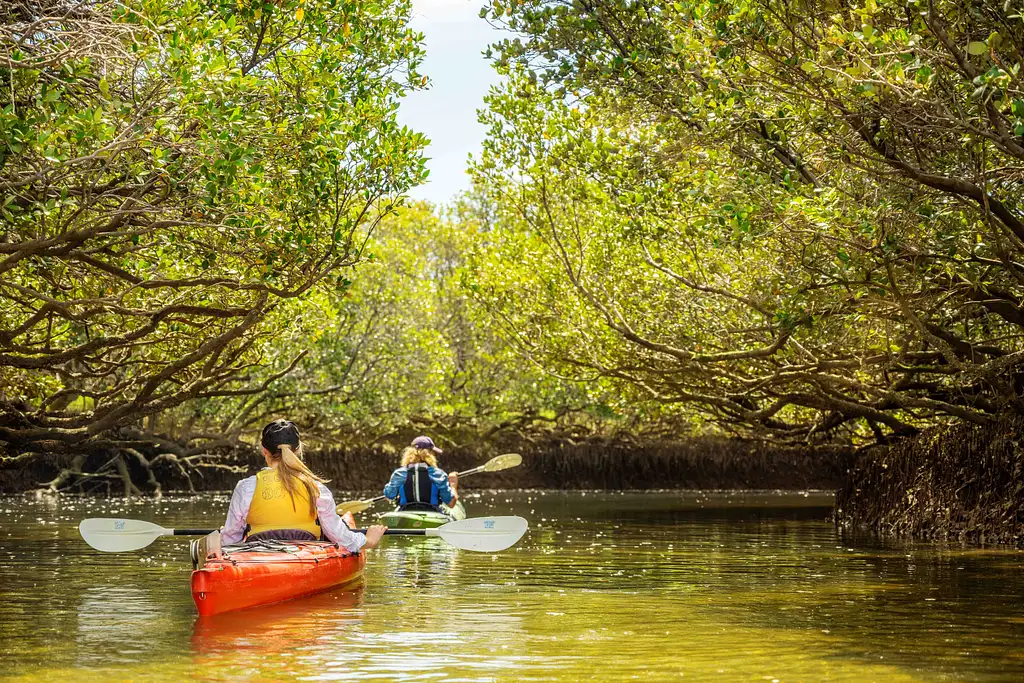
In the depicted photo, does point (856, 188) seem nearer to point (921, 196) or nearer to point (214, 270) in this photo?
point (921, 196)

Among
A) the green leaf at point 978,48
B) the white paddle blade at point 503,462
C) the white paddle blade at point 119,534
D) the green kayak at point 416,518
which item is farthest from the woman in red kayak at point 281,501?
the white paddle blade at point 503,462

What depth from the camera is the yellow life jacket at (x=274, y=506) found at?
444 inches

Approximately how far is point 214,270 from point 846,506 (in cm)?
1232

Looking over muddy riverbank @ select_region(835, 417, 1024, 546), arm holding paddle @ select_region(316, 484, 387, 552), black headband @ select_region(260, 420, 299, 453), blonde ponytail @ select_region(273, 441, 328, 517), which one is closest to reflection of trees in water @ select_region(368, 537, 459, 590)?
Answer: arm holding paddle @ select_region(316, 484, 387, 552)

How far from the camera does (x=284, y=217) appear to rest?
14422 mm

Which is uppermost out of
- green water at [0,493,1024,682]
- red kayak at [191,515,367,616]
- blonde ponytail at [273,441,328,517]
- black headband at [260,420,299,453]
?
black headband at [260,420,299,453]

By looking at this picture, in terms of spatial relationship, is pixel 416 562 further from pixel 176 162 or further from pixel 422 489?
pixel 176 162

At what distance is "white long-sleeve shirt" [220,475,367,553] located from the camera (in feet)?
37.1

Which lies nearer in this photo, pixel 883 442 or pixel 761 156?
pixel 761 156

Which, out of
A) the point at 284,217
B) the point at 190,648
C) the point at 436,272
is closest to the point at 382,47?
the point at 284,217

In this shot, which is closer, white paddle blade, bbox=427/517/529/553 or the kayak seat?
the kayak seat

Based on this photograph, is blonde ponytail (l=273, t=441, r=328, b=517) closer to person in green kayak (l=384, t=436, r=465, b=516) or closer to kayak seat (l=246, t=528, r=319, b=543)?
kayak seat (l=246, t=528, r=319, b=543)

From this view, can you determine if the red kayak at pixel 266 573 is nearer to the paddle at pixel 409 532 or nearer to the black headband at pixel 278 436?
the paddle at pixel 409 532

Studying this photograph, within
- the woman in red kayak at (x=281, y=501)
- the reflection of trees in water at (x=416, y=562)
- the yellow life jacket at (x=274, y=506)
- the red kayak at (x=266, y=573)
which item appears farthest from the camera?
the reflection of trees in water at (x=416, y=562)
